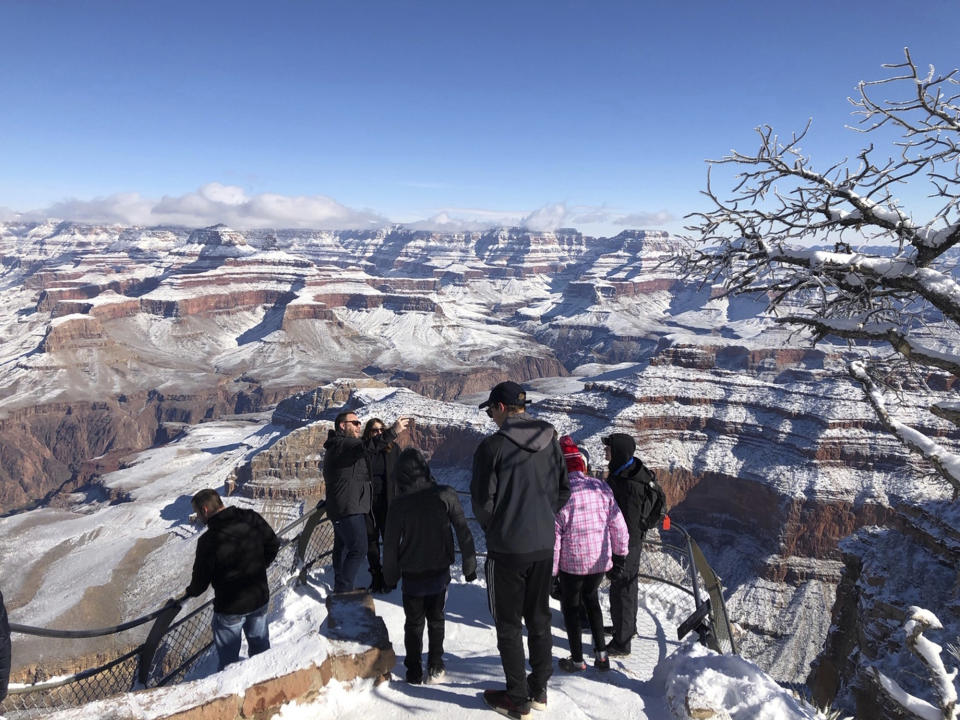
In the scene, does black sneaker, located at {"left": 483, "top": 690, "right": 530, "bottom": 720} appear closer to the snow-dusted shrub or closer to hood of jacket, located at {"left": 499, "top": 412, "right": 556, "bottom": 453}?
the snow-dusted shrub

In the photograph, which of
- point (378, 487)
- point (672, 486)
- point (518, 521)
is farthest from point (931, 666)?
point (672, 486)

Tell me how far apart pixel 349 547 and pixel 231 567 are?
2.13m

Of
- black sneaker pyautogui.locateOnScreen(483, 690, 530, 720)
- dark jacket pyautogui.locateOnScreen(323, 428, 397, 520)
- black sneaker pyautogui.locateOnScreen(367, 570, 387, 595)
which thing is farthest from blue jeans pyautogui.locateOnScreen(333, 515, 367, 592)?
black sneaker pyautogui.locateOnScreen(483, 690, 530, 720)

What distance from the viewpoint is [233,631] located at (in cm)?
572

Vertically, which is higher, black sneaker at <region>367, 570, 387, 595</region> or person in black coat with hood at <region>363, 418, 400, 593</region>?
person in black coat with hood at <region>363, 418, 400, 593</region>

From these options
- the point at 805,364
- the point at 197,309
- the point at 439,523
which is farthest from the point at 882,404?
the point at 197,309

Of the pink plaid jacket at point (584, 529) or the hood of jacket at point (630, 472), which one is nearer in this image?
the pink plaid jacket at point (584, 529)

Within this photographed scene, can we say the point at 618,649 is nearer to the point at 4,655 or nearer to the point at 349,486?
the point at 349,486

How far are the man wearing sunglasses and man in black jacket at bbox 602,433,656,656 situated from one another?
291 centimetres

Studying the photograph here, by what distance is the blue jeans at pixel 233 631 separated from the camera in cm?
565

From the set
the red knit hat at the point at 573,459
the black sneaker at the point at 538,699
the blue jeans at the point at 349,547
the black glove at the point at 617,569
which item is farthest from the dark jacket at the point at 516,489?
the blue jeans at the point at 349,547

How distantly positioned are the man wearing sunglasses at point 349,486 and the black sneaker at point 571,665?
2962 millimetres

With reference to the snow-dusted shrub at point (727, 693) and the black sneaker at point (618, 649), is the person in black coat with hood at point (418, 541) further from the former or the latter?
the black sneaker at point (618, 649)

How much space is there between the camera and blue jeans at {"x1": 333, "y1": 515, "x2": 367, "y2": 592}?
7258 mm
